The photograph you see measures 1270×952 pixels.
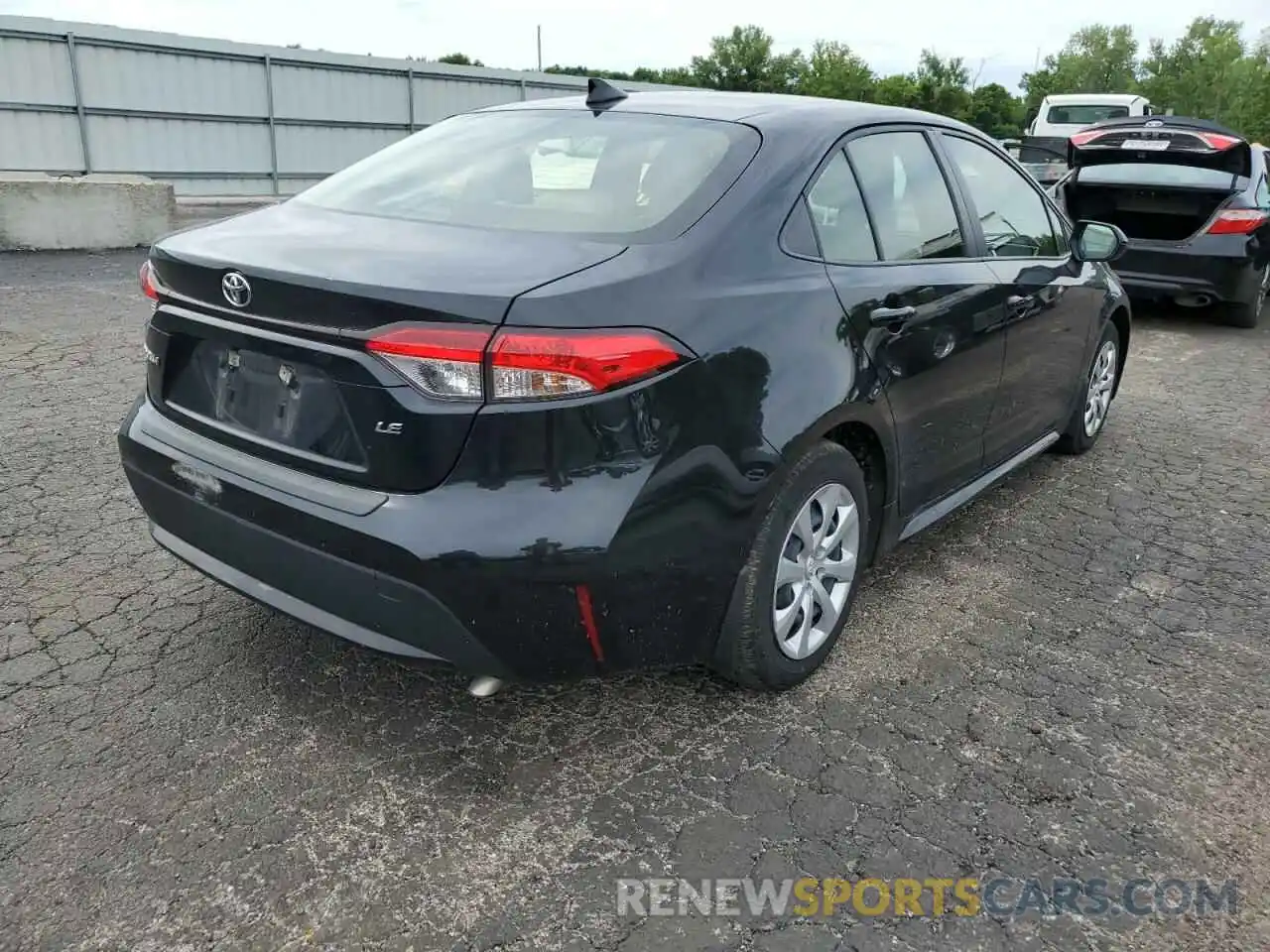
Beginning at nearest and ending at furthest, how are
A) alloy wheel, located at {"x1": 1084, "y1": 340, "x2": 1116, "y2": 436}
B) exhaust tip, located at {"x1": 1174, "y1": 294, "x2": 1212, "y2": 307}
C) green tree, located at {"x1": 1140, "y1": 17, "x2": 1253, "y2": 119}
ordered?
alloy wheel, located at {"x1": 1084, "y1": 340, "x2": 1116, "y2": 436}
exhaust tip, located at {"x1": 1174, "y1": 294, "x2": 1212, "y2": 307}
green tree, located at {"x1": 1140, "y1": 17, "x2": 1253, "y2": 119}

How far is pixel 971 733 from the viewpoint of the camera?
2830mm

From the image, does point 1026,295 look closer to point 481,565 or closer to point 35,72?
point 481,565

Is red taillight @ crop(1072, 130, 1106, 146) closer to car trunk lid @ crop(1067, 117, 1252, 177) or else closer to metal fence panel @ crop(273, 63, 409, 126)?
car trunk lid @ crop(1067, 117, 1252, 177)

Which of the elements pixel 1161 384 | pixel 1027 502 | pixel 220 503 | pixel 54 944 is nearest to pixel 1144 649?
pixel 1027 502

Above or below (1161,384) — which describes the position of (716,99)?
above

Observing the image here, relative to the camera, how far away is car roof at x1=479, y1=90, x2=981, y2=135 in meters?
3.04

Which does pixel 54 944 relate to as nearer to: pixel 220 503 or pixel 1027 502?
pixel 220 503

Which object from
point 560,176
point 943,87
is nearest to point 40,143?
point 560,176

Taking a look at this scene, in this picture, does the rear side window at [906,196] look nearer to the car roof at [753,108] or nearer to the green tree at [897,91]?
the car roof at [753,108]

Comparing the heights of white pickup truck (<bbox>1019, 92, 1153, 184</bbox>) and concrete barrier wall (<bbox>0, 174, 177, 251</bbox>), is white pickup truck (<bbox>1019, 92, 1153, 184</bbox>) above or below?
above

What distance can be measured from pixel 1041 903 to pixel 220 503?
218 centimetres

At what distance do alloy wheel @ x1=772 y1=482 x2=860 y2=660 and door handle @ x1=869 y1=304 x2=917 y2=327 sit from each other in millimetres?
503

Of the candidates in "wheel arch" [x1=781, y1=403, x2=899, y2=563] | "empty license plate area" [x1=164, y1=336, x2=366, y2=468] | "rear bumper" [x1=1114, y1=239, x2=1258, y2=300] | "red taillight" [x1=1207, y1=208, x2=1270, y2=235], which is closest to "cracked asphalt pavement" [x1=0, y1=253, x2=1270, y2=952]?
"wheel arch" [x1=781, y1=403, x2=899, y2=563]

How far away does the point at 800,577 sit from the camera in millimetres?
2859
